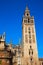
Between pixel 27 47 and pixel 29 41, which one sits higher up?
pixel 29 41

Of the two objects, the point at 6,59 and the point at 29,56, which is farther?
the point at 29,56

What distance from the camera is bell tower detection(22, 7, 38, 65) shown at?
183ft

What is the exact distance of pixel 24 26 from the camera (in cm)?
6244

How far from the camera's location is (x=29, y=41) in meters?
59.5

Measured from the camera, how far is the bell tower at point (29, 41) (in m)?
55.8

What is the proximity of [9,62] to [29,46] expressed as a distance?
41024 mm

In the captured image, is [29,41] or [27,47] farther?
[29,41]

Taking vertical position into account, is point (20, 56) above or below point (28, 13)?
below

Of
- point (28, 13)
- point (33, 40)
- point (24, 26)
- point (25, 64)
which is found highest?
point (28, 13)

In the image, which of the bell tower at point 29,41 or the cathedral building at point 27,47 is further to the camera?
the bell tower at point 29,41

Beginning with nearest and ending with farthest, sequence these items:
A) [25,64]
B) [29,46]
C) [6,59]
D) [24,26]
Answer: [6,59] < [25,64] < [29,46] < [24,26]

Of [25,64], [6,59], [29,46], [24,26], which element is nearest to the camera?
[6,59]

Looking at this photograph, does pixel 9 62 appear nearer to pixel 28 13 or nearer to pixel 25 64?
pixel 25 64

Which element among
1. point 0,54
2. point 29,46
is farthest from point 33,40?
point 0,54
